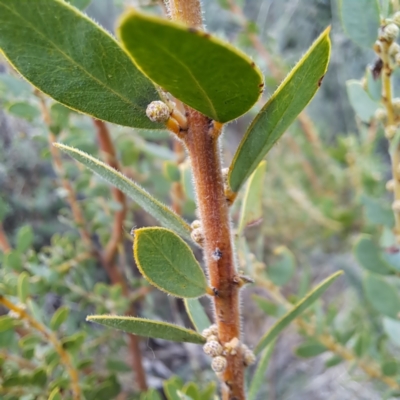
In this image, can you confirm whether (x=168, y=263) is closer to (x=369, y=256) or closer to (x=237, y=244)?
(x=237, y=244)

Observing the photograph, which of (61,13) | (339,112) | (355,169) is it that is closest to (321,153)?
(355,169)

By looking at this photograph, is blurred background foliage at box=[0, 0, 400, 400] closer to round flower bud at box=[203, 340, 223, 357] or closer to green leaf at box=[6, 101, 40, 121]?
green leaf at box=[6, 101, 40, 121]

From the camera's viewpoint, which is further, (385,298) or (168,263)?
(385,298)

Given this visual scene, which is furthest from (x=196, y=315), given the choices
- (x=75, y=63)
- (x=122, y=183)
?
(x=75, y=63)

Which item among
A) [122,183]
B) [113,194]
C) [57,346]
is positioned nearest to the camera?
[122,183]

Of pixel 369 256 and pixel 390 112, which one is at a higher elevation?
pixel 390 112

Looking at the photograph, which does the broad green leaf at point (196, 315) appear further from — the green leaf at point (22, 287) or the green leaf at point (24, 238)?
the green leaf at point (24, 238)

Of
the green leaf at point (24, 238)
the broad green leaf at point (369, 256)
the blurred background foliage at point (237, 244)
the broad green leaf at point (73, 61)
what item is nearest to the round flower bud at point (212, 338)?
the blurred background foliage at point (237, 244)
